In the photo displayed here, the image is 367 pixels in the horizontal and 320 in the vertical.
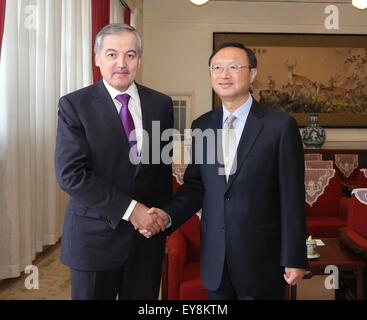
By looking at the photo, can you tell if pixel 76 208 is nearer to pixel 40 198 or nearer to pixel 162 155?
pixel 162 155

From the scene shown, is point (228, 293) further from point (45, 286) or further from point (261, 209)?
point (45, 286)

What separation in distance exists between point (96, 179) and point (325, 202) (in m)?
3.55

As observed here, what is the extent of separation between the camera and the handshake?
5.07 feet

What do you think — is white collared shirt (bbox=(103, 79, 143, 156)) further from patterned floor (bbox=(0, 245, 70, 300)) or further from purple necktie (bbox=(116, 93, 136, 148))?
patterned floor (bbox=(0, 245, 70, 300))

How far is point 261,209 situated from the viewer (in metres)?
1.60

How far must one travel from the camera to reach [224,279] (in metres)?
1.64

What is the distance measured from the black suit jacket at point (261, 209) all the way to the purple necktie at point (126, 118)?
1.13ft

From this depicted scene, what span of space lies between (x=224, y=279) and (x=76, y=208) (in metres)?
0.63


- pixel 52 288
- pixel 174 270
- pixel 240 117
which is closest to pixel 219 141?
pixel 240 117

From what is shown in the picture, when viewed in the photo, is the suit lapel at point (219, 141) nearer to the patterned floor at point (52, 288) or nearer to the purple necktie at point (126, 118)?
the purple necktie at point (126, 118)

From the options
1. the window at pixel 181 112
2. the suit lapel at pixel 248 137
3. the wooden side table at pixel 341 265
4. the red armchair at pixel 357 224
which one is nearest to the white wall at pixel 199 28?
the window at pixel 181 112

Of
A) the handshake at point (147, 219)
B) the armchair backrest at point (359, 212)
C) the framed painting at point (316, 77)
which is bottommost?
the armchair backrest at point (359, 212)

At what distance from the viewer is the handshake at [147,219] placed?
1.54 meters
